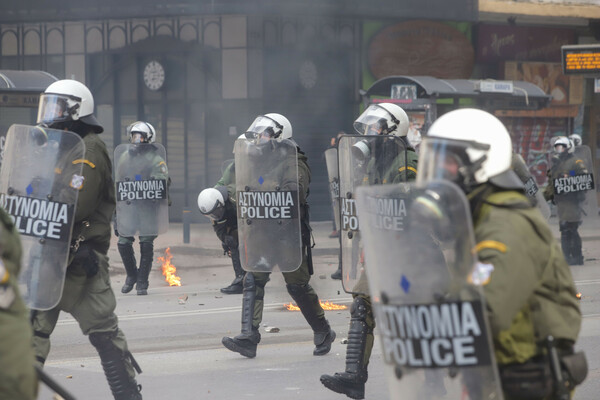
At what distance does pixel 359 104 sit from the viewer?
66.5ft

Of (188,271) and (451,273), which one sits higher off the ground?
(451,273)

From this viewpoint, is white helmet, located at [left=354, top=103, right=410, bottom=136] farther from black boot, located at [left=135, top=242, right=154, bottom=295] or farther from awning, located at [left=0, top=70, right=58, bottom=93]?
awning, located at [left=0, top=70, right=58, bottom=93]

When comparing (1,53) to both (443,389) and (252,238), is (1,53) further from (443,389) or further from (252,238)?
(443,389)

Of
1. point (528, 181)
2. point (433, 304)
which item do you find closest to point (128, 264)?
point (528, 181)

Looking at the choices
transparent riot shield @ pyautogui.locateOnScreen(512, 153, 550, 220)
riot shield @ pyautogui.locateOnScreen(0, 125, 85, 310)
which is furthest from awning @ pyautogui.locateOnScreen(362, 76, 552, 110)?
riot shield @ pyautogui.locateOnScreen(0, 125, 85, 310)

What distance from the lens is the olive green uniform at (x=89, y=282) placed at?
5234mm

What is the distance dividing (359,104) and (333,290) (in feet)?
30.8

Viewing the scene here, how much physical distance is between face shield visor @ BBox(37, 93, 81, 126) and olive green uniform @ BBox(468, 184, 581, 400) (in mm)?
2792

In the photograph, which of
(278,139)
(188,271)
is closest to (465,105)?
(188,271)

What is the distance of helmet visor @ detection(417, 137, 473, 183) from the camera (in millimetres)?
3293

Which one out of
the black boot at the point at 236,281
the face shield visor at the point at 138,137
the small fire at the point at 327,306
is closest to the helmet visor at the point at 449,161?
the small fire at the point at 327,306

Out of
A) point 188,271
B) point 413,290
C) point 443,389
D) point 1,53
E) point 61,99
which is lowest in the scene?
point 188,271

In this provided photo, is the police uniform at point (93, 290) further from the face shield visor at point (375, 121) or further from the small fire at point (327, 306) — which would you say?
the small fire at point (327, 306)

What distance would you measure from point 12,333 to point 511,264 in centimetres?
152
